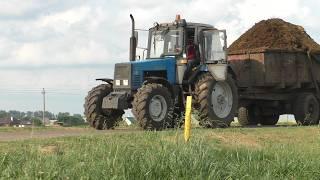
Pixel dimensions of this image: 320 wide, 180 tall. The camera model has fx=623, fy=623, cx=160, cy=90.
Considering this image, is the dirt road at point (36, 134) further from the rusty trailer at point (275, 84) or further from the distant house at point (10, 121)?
the rusty trailer at point (275, 84)

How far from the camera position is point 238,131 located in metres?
15.4

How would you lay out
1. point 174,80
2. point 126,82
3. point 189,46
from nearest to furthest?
point 126,82 < point 174,80 < point 189,46

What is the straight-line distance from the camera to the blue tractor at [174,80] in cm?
1642

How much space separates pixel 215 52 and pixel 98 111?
3.78 m

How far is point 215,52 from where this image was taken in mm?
17922

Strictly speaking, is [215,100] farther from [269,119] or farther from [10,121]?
[10,121]

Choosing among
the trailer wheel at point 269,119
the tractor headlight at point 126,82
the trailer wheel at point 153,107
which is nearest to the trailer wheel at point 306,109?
the trailer wheel at point 269,119

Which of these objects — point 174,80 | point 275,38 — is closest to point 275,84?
point 275,38

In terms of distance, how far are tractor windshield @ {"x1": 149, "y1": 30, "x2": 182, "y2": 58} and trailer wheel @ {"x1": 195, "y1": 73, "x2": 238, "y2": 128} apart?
110cm

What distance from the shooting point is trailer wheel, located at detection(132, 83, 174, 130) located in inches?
611

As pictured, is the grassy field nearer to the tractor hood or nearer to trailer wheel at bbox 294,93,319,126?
the tractor hood

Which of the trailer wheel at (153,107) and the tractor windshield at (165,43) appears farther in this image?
the tractor windshield at (165,43)

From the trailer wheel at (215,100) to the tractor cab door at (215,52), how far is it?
249 mm

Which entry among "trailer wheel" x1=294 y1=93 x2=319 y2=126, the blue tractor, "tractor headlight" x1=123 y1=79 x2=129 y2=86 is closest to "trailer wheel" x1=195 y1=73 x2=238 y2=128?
the blue tractor
